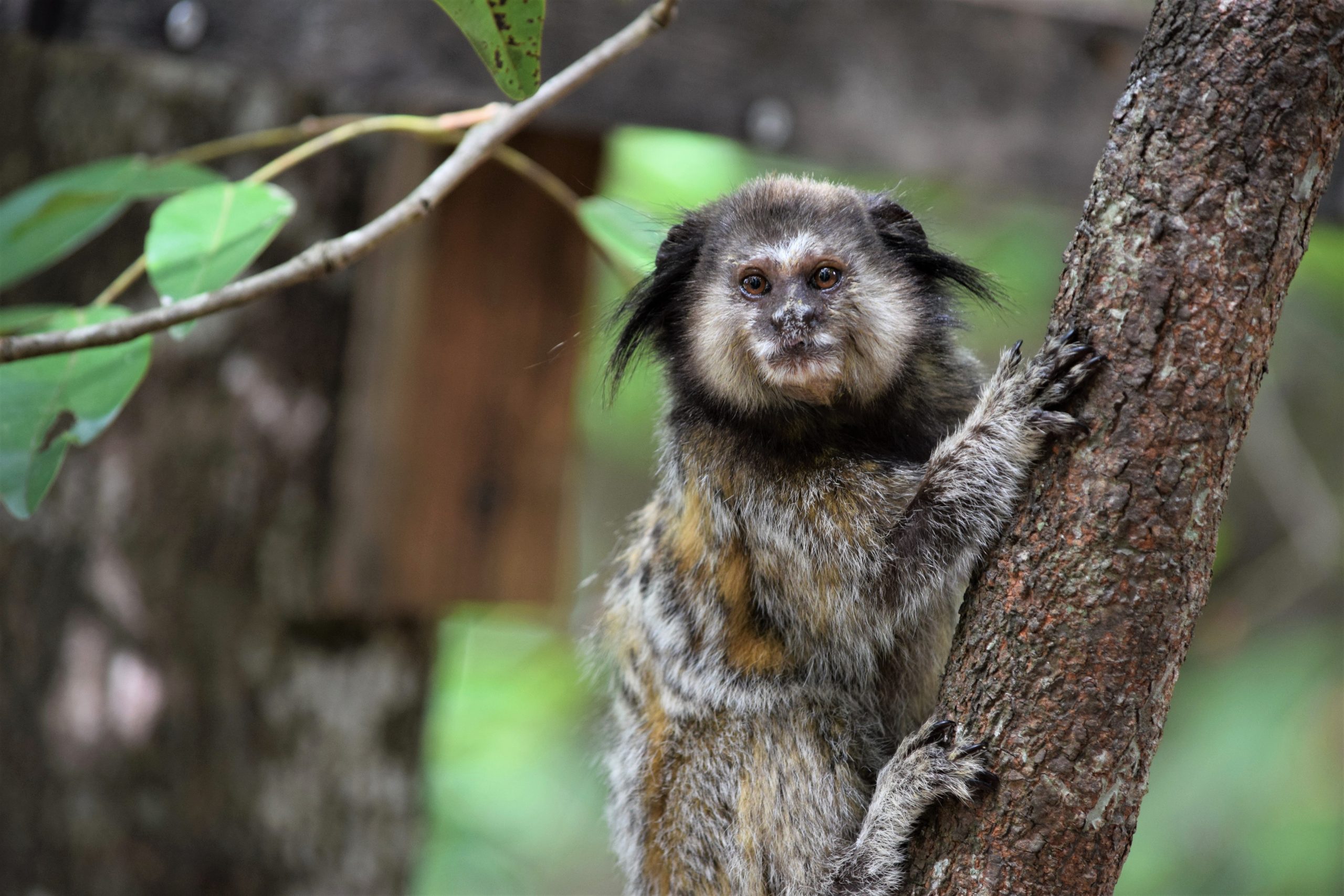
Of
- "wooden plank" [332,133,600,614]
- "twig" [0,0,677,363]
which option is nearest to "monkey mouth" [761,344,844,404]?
"twig" [0,0,677,363]

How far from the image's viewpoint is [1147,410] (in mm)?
2059

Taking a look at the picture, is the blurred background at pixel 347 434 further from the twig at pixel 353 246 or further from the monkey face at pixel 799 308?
the twig at pixel 353 246

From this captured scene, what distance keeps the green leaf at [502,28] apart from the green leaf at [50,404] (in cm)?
95

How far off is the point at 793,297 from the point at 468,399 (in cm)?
141

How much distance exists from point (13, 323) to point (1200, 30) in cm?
263

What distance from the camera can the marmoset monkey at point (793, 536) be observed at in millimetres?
2830

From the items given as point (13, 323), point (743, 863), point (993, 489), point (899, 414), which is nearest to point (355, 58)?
point (13, 323)

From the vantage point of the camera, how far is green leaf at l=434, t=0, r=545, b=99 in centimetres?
231

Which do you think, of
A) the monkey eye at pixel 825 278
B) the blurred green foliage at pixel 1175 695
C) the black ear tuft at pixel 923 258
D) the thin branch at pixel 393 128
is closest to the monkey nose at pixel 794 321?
the monkey eye at pixel 825 278

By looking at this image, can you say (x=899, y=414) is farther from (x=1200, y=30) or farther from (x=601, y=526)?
(x=601, y=526)

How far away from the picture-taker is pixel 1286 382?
7668 mm

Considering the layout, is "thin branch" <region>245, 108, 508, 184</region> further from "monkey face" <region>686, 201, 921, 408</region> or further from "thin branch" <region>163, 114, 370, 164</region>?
"monkey face" <region>686, 201, 921, 408</region>

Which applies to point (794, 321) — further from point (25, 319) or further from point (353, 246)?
point (25, 319)

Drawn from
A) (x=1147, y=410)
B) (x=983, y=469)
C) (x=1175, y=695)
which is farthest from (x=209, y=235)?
(x=1175, y=695)
